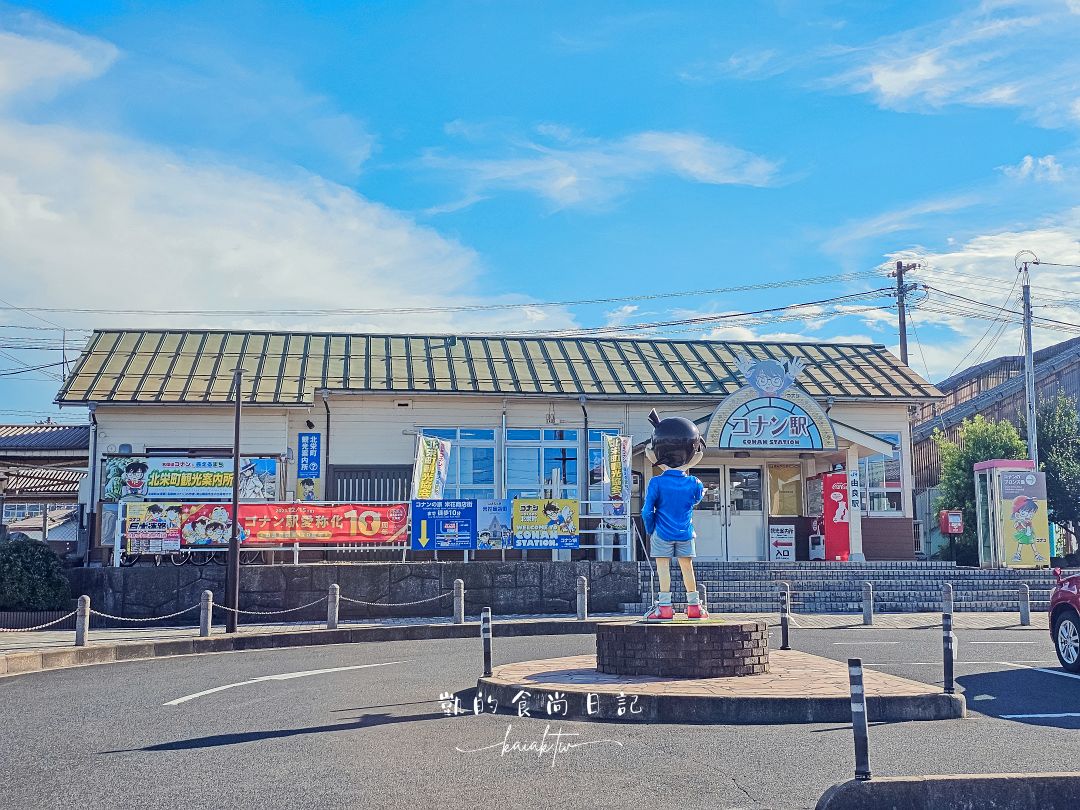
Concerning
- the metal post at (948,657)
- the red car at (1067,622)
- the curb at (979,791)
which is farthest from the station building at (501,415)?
the curb at (979,791)

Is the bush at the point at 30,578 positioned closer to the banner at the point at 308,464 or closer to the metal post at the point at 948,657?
the banner at the point at 308,464

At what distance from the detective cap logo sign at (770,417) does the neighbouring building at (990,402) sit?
14.8 metres

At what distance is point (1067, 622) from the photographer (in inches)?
483

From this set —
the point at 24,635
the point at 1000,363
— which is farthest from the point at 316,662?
the point at 1000,363

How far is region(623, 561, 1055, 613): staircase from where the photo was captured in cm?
2052

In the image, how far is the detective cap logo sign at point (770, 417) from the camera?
22562 mm

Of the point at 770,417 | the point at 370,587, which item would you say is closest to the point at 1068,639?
the point at 770,417

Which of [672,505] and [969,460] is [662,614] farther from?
[969,460]

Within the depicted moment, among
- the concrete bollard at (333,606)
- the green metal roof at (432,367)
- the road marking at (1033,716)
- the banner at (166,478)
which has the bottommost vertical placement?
the road marking at (1033,716)

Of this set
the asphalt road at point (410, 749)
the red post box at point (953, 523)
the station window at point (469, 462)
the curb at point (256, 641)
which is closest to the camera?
the asphalt road at point (410, 749)

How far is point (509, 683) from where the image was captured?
992cm

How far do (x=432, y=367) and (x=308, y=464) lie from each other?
405 centimetres

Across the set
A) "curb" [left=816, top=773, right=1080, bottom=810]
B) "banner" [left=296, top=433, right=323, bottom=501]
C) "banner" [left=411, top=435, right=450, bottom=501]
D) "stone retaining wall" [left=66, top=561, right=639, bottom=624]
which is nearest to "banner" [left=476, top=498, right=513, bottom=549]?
"stone retaining wall" [left=66, top=561, right=639, bottom=624]

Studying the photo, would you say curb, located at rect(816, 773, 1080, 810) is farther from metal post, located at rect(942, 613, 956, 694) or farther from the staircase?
the staircase
